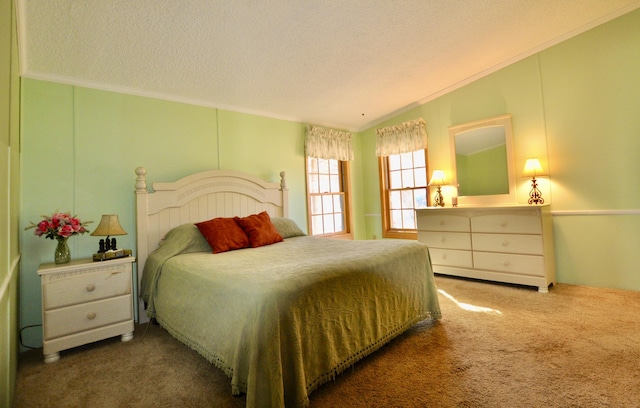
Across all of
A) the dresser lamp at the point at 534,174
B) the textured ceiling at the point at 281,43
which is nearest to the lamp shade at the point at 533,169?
the dresser lamp at the point at 534,174

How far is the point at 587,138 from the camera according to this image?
3.15 m

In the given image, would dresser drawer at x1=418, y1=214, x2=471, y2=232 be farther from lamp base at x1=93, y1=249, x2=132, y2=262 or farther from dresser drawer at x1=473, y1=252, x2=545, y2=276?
lamp base at x1=93, y1=249, x2=132, y2=262

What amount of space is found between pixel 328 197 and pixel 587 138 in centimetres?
321

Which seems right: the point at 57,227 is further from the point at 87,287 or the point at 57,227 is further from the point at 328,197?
the point at 328,197

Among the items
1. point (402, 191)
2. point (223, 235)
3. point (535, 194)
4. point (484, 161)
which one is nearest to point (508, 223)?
point (535, 194)

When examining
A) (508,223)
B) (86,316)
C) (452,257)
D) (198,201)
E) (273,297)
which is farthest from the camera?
(452,257)

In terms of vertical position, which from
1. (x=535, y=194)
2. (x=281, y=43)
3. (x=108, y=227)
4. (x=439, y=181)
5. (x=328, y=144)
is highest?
(x=281, y=43)

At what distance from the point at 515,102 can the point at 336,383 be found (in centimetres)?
378

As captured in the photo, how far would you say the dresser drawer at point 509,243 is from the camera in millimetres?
3070

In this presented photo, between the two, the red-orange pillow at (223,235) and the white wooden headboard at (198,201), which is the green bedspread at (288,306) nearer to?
the red-orange pillow at (223,235)

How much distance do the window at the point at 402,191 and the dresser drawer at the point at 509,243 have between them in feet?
3.68

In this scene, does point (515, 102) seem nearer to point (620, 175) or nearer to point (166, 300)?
point (620, 175)

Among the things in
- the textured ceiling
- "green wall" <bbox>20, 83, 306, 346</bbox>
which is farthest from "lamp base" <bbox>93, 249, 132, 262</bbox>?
the textured ceiling

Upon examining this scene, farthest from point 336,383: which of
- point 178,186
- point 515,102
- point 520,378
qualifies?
point 515,102
